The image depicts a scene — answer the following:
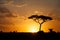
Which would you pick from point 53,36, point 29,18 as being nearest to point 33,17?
point 29,18

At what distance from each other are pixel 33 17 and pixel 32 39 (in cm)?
2238

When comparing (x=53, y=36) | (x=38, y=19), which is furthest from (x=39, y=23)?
(x=53, y=36)

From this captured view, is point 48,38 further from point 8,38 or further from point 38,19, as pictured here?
point 38,19

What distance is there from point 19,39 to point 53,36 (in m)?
6.53

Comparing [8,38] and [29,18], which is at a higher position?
[29,18]

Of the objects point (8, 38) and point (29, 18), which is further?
point (29, 18)

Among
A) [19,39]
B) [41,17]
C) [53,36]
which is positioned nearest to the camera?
[19,39]

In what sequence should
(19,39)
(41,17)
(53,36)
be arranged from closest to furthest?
(19,39), (53,36), (41,17)

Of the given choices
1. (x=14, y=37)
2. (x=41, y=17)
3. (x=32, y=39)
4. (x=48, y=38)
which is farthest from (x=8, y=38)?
(x=41, y=17)

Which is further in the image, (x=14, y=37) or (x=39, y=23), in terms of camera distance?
(x=39, y=23)

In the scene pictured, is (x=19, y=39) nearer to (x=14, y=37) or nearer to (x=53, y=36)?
(x=14, y=37)

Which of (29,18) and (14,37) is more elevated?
(29,18)

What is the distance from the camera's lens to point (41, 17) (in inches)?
2184

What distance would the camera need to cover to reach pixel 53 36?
37.7m
